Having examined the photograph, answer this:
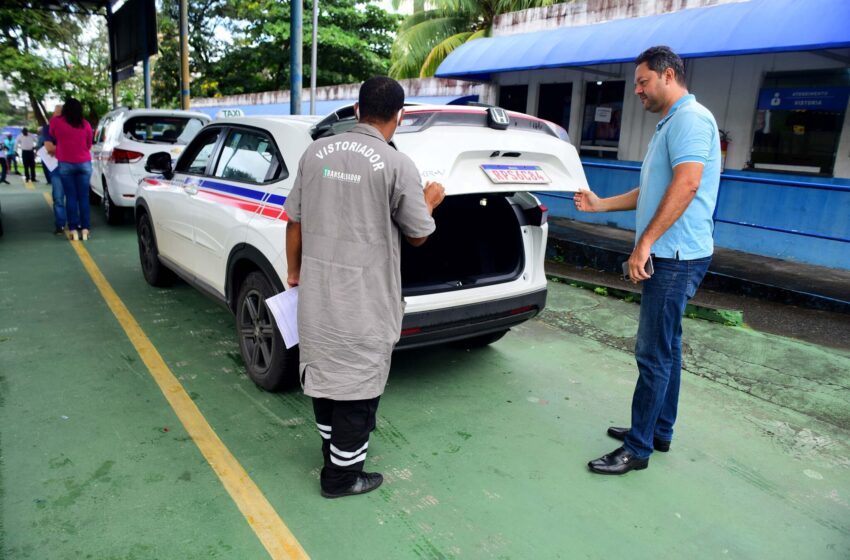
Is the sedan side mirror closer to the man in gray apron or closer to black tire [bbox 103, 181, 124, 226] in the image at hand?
the man in gray apron

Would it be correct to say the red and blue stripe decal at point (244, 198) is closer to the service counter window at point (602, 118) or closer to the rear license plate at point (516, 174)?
the rear license plate at point (516, 174)

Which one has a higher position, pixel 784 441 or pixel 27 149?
pixel 27 149

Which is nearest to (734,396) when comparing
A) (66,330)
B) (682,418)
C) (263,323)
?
(682,418)

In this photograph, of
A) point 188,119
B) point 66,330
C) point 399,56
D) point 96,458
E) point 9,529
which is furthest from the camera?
point 399,56

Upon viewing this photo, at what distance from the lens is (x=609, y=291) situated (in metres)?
6.44

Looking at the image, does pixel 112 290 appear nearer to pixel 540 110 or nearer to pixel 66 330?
pixel 66 330

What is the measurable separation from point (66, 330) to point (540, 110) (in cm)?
975

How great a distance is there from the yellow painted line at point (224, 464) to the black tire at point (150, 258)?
1108mm

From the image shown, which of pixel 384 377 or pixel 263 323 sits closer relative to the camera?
pixel 384 377

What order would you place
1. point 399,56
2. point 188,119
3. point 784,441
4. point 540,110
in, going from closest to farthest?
point 784,441, point 188,119, point 540,110, point 399,56

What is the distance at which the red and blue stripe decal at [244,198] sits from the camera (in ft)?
11.8

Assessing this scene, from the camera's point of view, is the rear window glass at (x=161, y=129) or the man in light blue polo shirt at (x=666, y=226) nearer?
the man in light blue polo shirt at (x=666, y=226)

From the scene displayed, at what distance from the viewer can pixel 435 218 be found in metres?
4.11

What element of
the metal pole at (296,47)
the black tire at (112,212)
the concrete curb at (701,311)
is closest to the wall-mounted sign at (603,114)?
the metal pole at (296,47)
